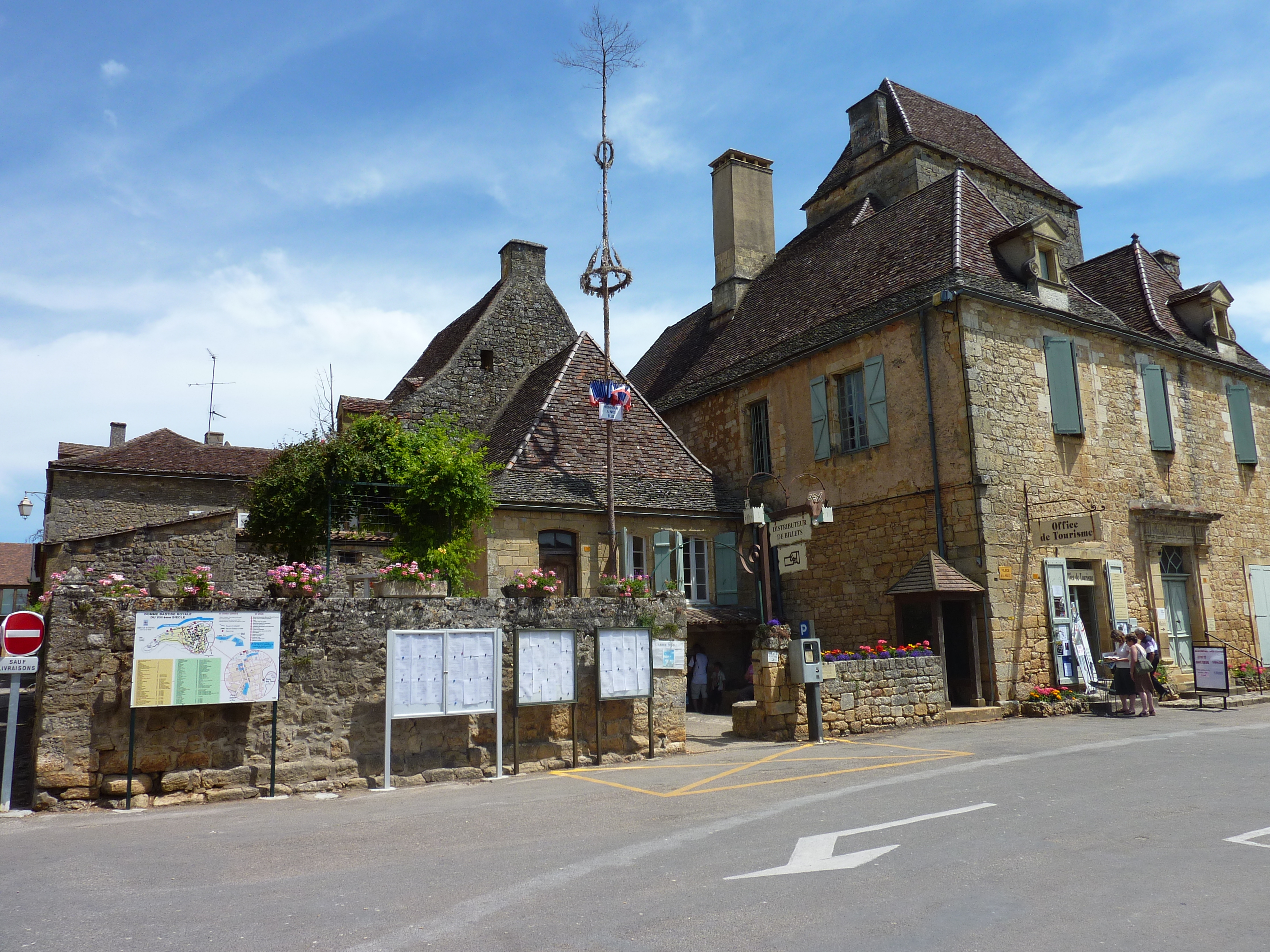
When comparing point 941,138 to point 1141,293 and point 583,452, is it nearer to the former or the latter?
point 1141,293

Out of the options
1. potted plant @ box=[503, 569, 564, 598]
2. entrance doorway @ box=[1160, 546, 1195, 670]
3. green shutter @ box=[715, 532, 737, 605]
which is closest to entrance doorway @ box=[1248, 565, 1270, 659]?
entrance doorway @ box=[1160, 546, 1195, 670]

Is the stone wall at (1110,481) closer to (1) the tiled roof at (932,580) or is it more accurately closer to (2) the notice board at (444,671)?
(1) the tiled roof at (932,580)

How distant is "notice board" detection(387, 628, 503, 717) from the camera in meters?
9.34

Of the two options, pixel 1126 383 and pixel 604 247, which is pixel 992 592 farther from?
pixel 604 247

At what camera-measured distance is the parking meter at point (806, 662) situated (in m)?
11.9

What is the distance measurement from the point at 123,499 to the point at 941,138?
70.4 ft

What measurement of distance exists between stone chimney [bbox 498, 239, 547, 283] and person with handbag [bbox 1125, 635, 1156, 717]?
16.1 metres

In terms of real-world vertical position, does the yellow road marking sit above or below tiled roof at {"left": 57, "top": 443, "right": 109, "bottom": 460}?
below

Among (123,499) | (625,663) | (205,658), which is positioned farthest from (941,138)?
(123,499)

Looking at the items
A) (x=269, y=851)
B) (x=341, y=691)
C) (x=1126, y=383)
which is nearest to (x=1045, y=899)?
(x=269, y=851)

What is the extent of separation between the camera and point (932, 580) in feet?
45.3

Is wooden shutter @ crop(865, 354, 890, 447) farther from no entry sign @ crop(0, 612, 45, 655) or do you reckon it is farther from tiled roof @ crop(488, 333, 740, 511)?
no entry sign @ crop(0, 612, 45, 655)

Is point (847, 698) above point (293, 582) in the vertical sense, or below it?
below

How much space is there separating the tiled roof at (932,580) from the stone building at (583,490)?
4.06 metres
